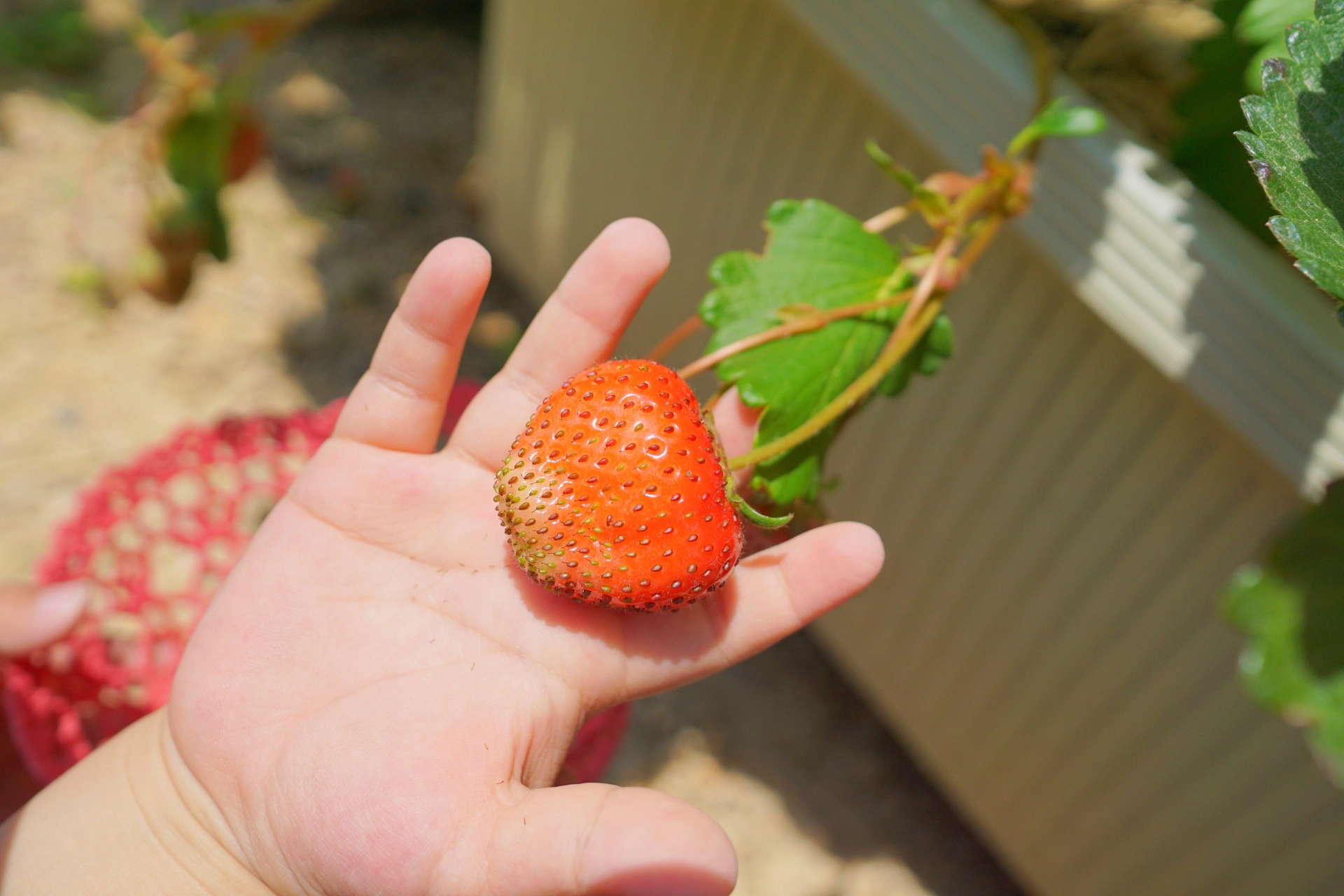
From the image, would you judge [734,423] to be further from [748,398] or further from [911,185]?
[911,185]

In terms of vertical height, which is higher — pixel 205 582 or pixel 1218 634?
pixel 1218 634

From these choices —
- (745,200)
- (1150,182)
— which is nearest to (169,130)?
(745,200)

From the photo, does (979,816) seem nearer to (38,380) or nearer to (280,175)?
(38,380)

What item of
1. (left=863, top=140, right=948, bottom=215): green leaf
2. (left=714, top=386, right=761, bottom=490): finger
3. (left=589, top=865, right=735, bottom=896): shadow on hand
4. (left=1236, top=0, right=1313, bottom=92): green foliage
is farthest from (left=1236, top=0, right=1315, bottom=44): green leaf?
(left=589, top=865, right=735, bottom=896): shadow on hand

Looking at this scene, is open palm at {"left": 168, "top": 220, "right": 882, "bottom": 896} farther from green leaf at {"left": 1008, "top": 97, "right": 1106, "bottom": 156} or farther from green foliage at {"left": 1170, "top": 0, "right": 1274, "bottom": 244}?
green foliage at {"left": 1170, "top": 0, "right": 1274, "bottom": 244}

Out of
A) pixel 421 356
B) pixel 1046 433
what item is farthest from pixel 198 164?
pixel 1046 433

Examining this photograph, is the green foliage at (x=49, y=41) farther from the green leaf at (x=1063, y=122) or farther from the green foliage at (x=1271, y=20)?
the green foliage at (x=1271, y=20)

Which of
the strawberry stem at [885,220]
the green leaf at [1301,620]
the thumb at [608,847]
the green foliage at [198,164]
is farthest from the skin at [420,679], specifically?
the green foliage at [198,164]
